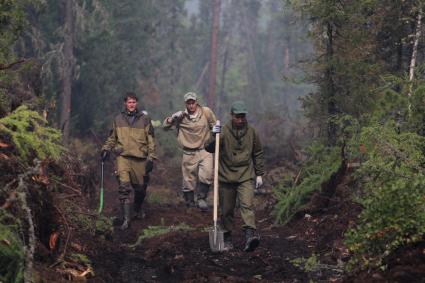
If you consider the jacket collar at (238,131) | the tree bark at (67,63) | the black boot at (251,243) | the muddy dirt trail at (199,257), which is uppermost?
the tree bark at (67,63)

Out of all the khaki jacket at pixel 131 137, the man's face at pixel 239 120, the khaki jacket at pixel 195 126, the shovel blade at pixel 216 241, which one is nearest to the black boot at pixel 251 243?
the shovel blade at pixel 216 241

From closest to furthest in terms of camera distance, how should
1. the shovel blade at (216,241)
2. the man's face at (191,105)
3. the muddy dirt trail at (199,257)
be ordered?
the muddy dirt trail at (199,257)
the shovel blade at (216,241)
the man's face at (191,105)

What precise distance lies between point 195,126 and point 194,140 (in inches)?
13.3

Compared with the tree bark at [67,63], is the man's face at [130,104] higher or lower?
lower

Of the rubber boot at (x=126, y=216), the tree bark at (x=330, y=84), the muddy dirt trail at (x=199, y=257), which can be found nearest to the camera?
the muddy dirt trail at (x=199, y=257)

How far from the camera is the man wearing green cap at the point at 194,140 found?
507 inches

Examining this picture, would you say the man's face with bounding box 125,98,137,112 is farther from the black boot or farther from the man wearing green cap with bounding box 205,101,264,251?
the black boot

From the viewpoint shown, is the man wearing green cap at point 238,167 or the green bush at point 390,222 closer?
the green bush at point 390,222

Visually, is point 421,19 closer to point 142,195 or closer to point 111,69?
point 142,195

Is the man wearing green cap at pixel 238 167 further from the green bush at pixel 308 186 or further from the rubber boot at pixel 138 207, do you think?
the rubber boot at pixel 138 207

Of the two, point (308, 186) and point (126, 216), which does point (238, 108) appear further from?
point (126, 216)

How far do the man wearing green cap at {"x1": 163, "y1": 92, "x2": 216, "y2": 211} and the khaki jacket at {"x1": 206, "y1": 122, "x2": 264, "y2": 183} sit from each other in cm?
319

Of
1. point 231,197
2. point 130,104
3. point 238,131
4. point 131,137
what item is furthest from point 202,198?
point 238,131

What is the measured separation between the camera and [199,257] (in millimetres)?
8750
